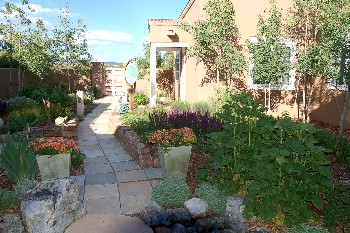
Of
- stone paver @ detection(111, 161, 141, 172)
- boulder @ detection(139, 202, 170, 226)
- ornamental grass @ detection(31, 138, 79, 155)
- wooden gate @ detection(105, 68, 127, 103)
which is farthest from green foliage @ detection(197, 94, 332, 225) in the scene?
wooden gate @ detection(105, 68, 127, 103)

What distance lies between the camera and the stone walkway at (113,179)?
4.59 m

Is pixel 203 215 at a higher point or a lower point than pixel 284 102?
lower

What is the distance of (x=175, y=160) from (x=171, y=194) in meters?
0.95

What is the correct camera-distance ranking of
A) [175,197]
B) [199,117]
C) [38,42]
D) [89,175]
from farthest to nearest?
[38,42], [199,117], [89,175], [175,197]

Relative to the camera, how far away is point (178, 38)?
14.0 m

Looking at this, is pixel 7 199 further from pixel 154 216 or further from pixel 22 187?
pixel 154 216

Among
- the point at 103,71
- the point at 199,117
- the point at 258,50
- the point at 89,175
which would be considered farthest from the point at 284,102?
the point at 103,71

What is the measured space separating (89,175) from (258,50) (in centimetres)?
676

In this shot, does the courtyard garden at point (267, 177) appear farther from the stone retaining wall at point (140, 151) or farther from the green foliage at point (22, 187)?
the green foliage at point (22, 187)

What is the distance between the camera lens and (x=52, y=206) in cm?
374

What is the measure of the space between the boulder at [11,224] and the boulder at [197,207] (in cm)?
204

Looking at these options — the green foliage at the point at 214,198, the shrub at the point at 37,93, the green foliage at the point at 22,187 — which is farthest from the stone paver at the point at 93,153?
the shrub at the point at 37,93

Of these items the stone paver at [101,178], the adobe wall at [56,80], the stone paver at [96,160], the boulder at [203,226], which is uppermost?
the adobe wall at [56,80]

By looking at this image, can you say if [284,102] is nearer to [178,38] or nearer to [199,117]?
[178,38]
